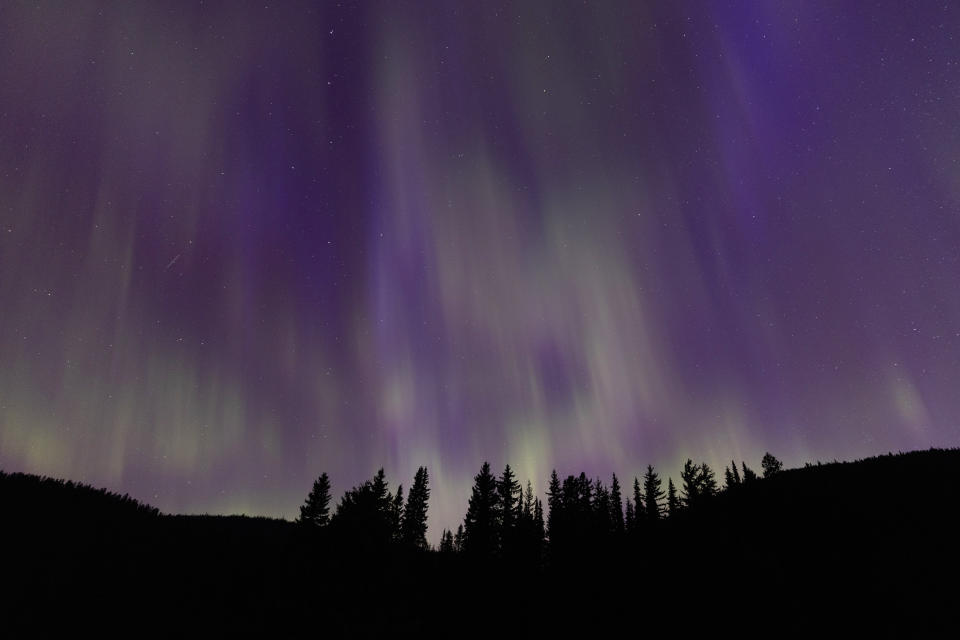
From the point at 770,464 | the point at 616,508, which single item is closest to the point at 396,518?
the point at 616,508

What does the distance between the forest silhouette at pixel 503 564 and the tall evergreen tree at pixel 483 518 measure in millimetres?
225

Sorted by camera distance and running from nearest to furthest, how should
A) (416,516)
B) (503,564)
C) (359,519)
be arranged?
1. (359,519)
2. (503,564)
3. (416,516)

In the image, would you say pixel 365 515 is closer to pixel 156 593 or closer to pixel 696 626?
pixel 156 593

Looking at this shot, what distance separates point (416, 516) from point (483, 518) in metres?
13.9

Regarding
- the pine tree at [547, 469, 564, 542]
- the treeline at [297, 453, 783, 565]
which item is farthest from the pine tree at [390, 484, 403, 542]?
the pine tree at [547, 469, 564, 542]

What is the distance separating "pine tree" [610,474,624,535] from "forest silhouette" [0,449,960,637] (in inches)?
503

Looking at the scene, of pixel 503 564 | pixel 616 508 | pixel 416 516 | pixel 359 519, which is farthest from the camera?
pixel 616 508

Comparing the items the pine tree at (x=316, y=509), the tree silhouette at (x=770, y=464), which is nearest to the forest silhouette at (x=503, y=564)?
the pine tree at (x=316, y=509)

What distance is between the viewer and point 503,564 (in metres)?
50.5

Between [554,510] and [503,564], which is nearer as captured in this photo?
[503,564]

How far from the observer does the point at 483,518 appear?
55.8 m

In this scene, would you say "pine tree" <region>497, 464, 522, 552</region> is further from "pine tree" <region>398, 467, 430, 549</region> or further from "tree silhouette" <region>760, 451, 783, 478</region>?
"tree silhouette" <region>760, 451, 783, 478</region>

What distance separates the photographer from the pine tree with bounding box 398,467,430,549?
206 ft

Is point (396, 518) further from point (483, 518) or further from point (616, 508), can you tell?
point (616, 508)
